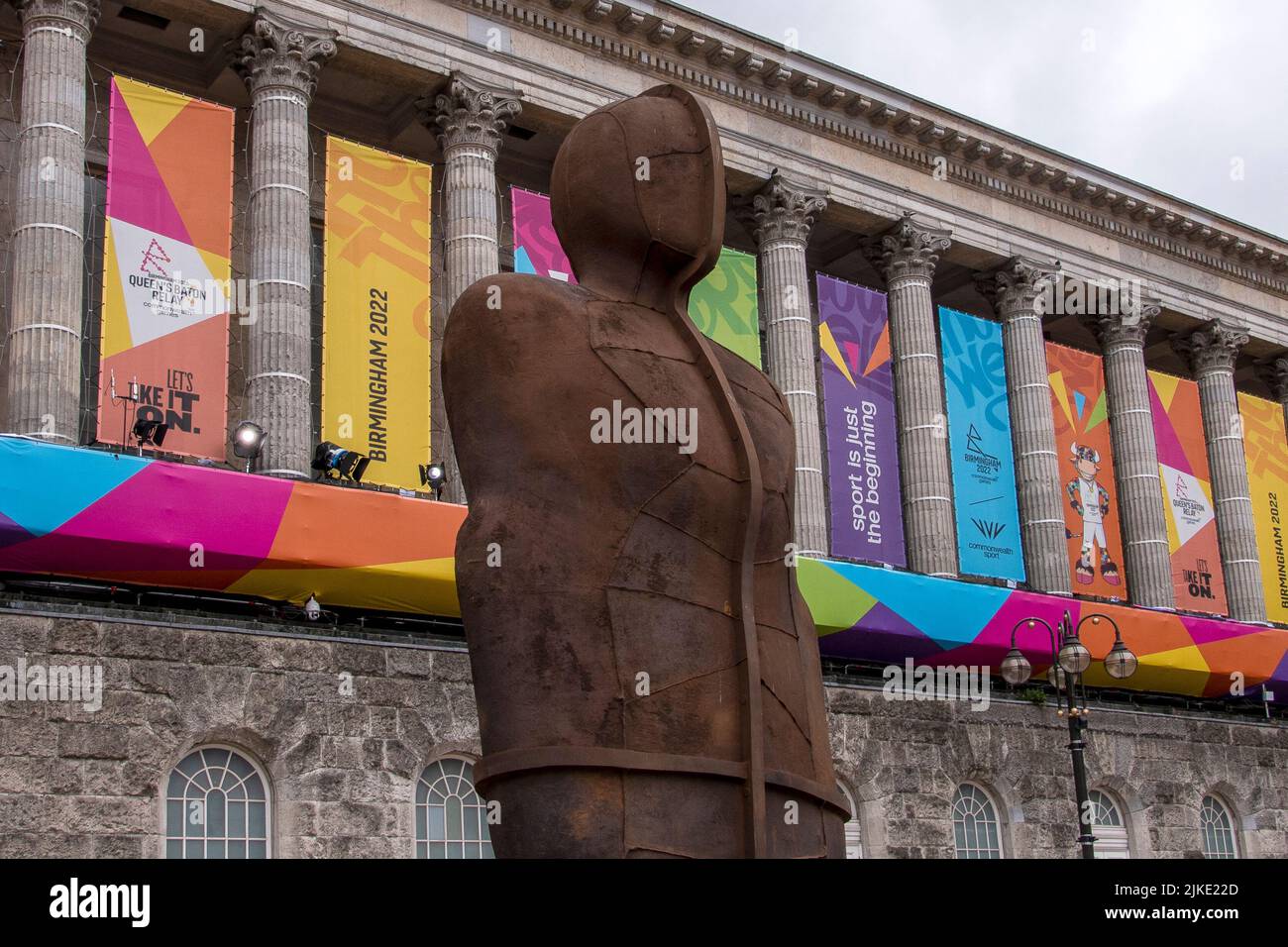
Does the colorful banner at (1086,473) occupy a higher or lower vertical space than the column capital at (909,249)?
lower

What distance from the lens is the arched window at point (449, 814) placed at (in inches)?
877

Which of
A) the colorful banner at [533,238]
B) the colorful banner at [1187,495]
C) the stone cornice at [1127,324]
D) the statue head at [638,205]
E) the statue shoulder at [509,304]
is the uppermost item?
the stone cornice at [1127,324]

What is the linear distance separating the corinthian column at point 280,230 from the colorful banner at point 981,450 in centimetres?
1387

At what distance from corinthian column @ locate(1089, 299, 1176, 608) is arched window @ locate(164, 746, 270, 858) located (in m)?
22.9

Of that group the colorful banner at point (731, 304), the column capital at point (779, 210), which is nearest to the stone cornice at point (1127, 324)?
the column capital at point (779, 210)

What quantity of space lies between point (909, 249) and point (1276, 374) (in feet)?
47.5

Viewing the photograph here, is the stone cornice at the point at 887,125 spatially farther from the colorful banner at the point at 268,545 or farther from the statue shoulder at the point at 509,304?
the statue shoulder at the point at 509,304

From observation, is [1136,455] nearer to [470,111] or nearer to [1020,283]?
[1020,283]

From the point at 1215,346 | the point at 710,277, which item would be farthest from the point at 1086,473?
the point at 710,277

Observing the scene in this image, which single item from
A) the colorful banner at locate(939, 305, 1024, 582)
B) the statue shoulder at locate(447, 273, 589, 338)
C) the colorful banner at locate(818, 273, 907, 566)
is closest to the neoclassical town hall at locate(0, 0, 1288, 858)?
the colorful banner at locate(939, 305, 1024, 582)

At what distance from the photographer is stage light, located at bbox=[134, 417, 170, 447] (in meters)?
24.1

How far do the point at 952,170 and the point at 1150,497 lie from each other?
8717 millimetres
